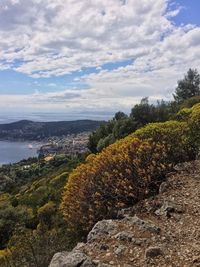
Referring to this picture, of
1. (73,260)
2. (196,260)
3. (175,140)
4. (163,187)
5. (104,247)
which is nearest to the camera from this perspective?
(196,260)

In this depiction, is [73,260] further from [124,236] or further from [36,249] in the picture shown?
[36,249]

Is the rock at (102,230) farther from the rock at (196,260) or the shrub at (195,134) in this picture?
the shrub at (195,134)

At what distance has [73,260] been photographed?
7070mm

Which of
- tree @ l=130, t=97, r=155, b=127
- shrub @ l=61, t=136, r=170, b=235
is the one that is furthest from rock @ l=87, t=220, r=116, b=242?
tree @ l=130, t=97, r=155, b=127

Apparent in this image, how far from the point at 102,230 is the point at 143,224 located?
0.80 m

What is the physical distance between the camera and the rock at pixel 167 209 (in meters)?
9.00

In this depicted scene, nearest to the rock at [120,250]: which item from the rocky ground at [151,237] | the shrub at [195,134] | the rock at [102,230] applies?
the rocky ground at [151,237]

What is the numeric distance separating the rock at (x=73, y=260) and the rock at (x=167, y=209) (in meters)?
2.35

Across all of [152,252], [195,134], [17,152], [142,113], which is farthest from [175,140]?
[17,152]

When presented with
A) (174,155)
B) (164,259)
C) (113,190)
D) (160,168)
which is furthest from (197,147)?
(164,259)

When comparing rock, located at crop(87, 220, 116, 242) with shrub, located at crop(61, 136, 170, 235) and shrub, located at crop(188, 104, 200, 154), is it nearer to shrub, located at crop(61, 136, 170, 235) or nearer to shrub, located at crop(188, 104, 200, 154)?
shrub, located at crop(61, 136, 170, 235)

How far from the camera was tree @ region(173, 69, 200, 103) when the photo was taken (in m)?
54.2

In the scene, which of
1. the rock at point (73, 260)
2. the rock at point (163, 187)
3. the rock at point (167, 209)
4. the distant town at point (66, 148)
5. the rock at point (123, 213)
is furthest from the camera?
the distant town at point (66, 148)

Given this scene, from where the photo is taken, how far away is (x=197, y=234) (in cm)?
783
